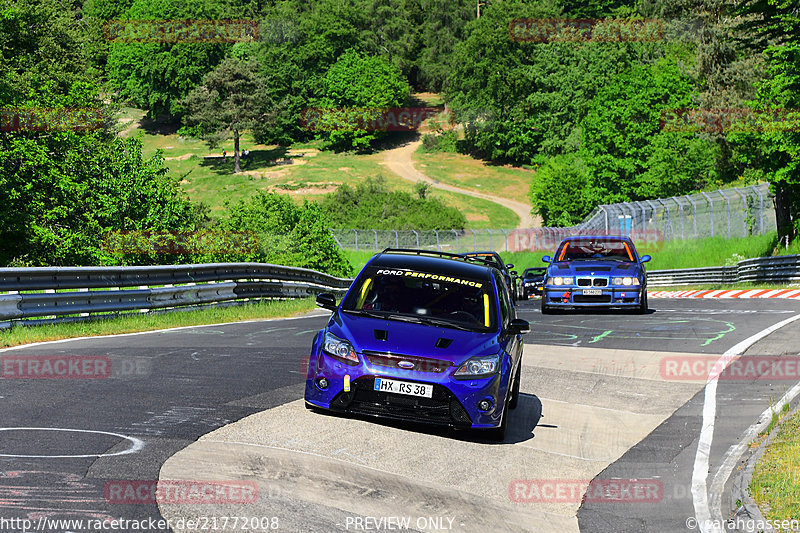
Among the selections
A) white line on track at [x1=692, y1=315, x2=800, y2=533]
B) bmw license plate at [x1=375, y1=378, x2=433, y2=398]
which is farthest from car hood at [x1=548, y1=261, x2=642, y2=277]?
bmw license plate at [x1=375, y1=378, x2=433, y2=398]

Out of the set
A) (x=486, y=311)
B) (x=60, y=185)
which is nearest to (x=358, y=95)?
(x=60, y=185)

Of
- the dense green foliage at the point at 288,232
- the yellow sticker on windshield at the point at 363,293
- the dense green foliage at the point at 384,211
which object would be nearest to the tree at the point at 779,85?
the dense green foliage at the point at 288,232

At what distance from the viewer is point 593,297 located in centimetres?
2138

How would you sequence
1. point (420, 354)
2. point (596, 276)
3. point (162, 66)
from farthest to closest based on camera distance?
point (162, 66) → point (596, 276) → point (420, 354)

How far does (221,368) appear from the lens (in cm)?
1166

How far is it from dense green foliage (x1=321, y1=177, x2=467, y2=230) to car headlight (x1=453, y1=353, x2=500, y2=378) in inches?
2879

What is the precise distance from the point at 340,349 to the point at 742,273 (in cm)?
2998

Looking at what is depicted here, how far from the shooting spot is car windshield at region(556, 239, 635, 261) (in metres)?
21.9

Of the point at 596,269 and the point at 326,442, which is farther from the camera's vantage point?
the point at 596,269

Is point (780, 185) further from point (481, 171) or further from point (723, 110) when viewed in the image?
point (481, 171)

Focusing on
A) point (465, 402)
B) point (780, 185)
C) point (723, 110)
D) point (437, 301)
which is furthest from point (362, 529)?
point (723, 110)

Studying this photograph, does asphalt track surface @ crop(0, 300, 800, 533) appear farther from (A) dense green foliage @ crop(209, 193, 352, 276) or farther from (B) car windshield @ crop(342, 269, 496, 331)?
(A) dense green foliage @ crop(209, 193, 352, 276)

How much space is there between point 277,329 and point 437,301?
9.05 meters

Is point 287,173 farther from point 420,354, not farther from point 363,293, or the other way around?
point 420,354
